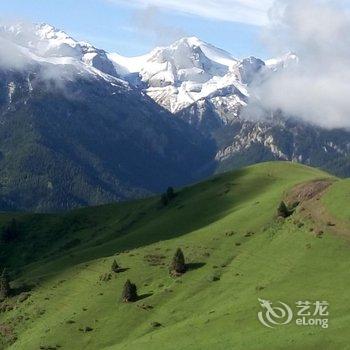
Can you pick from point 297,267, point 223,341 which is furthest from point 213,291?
point 223,341

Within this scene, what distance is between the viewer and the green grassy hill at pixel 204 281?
81894mm

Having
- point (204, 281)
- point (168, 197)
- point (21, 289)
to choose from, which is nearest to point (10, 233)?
point (168, 197)

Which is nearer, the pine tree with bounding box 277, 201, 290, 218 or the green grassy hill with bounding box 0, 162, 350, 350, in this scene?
the green grassy hill with bounding box 0, 162, 350, 350

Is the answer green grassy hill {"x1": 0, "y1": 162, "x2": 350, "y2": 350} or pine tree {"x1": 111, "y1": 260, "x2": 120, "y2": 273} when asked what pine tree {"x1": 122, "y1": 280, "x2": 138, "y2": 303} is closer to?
green grassy hill {"x1": 0, "y1": 162, "x2": 350, "y2": 350}

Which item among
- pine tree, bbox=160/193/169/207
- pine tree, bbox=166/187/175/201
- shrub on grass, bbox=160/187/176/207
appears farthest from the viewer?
pine tree, bbox=166/187/175/201

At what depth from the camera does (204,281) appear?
107562 mm

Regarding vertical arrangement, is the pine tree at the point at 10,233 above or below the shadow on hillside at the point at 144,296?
above

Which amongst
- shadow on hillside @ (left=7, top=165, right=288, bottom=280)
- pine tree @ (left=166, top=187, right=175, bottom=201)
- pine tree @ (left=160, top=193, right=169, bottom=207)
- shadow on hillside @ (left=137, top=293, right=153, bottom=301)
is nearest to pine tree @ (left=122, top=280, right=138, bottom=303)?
shadow on hillside @ (left=137, top=293, right=153, bottom=301)

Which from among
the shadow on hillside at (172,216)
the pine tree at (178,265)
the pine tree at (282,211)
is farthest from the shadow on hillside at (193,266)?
the shadow on hillside at (172,216)

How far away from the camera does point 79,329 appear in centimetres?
10069

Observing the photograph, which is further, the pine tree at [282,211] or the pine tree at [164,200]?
the pine tree at [164,200]

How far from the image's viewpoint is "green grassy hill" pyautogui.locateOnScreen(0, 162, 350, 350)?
81894 mm

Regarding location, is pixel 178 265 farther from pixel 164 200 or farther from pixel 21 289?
pixel 164 200

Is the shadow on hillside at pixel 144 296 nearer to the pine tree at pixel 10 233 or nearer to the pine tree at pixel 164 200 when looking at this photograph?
the pine tree at pixel 164 200
